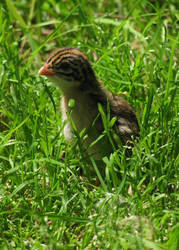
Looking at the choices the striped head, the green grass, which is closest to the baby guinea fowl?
the striped head

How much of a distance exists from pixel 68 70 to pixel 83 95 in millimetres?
298

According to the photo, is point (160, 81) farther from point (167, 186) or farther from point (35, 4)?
point (35, 4)

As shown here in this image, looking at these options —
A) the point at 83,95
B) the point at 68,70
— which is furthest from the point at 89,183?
the point at 68,70

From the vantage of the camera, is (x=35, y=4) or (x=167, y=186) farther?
(x=35, y=4)

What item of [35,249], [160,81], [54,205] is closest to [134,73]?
[160,81]

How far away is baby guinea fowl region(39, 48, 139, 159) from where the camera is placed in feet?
16.4

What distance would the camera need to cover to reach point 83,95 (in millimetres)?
5098

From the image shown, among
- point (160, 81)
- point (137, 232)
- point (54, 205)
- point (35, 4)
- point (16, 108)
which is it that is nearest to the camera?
point (137, 232)

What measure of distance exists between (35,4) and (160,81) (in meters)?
3.56

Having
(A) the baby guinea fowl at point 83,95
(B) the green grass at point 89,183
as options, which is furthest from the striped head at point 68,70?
(B) the green grass at point 89,183

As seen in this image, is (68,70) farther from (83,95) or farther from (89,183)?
(89,183)

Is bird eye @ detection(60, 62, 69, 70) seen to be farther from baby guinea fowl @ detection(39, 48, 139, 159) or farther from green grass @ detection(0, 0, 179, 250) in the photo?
green grass @ detection(0, 0, 179, 250)

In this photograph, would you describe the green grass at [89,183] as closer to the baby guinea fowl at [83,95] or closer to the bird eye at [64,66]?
the baby guinea fowl at [83,95]

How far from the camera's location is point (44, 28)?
8.16 m
